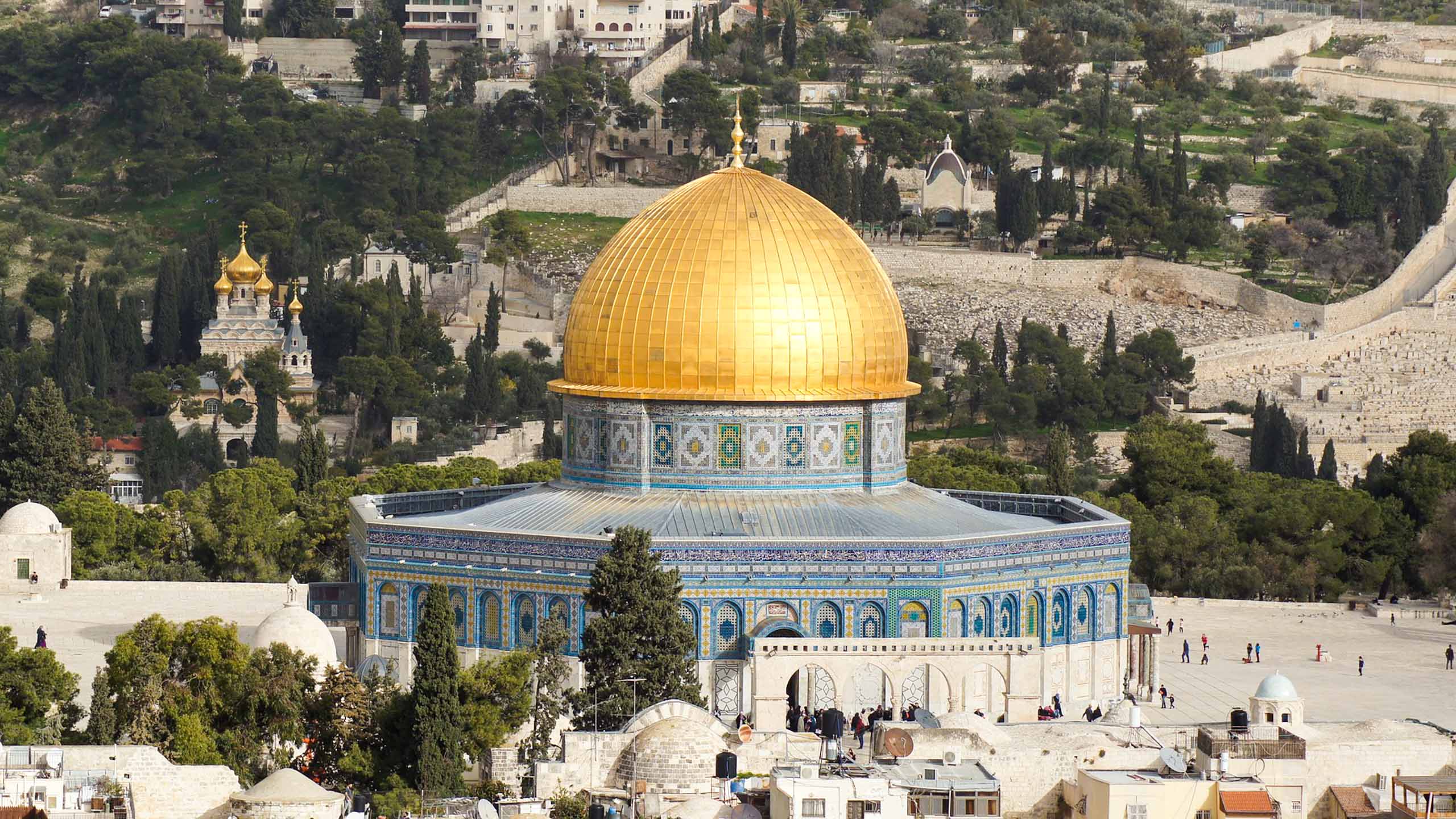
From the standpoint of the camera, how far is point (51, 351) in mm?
71125

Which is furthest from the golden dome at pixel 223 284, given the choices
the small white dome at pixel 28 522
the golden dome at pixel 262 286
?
the small white dome at pixel 28 522

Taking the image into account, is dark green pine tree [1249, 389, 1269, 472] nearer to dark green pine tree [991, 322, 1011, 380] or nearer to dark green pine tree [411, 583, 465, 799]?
dark green pine tree [991, 322, 1011, 380]

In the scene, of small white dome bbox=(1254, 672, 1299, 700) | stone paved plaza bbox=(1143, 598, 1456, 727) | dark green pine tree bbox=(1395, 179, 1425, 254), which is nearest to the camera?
small white dome bbox=(1254, 672, 1299, 700)

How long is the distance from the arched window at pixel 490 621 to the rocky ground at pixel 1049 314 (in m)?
39.8

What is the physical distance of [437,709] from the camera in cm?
3441

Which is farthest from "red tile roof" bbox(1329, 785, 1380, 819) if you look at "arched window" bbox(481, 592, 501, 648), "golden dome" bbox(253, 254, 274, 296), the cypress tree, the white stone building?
"golden dome" bbox(253, 254, 274, 296)

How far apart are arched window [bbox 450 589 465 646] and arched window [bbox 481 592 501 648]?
8.5 inches

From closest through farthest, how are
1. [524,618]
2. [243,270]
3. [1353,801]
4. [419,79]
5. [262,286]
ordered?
[1353,801] → [524,618] → [262,286] → [243,270] → [419,79]

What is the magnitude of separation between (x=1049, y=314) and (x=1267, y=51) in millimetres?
33801

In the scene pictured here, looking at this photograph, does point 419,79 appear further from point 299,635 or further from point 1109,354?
point 299,635

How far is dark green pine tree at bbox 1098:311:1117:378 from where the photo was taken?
239 ft

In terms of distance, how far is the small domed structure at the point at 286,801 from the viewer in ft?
102

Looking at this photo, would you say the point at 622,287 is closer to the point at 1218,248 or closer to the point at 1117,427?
the point at 1117,427

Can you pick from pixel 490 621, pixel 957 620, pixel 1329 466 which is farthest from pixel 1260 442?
pixel 490 621
